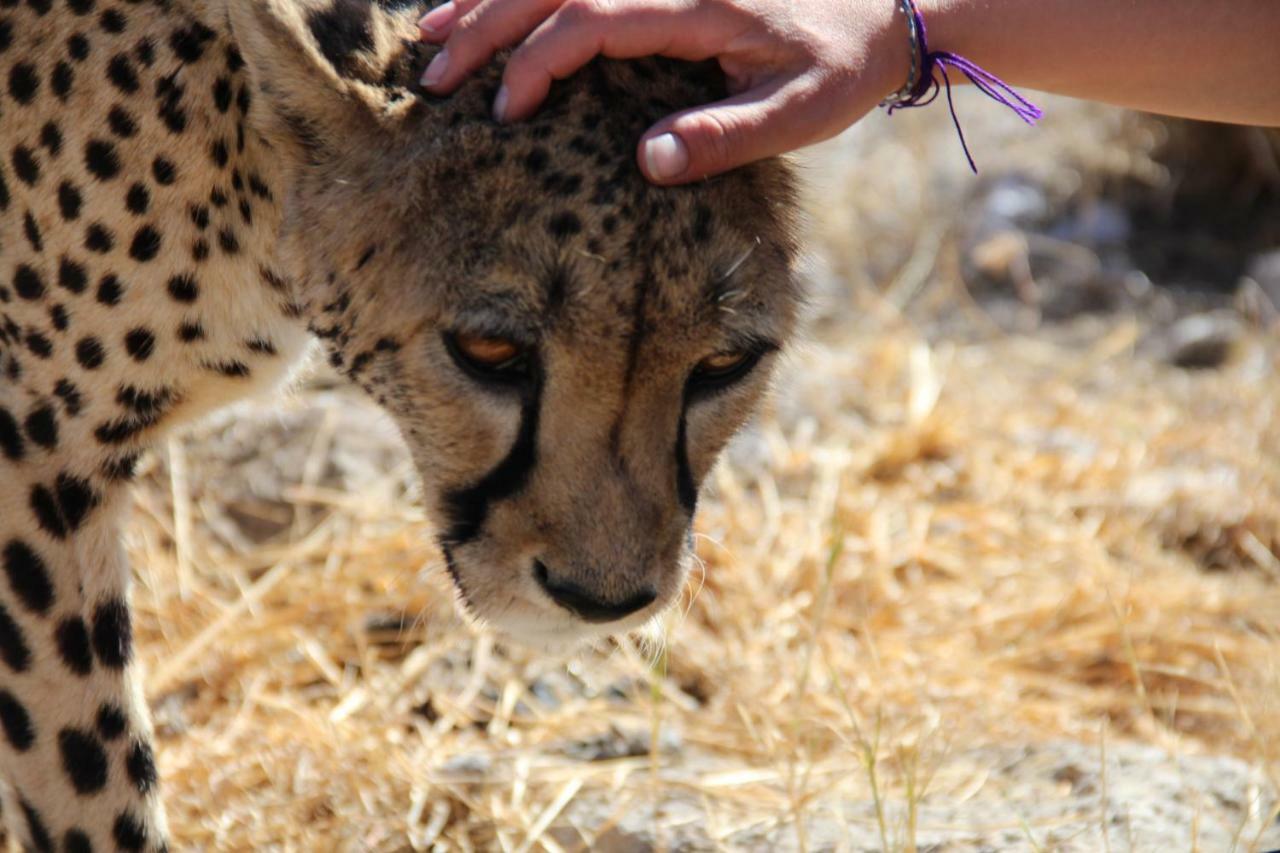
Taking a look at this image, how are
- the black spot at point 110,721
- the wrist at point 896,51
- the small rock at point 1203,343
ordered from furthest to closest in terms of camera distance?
the small rock at point 1203,343, the black spot at point 110,721, the wrist at point 896,51

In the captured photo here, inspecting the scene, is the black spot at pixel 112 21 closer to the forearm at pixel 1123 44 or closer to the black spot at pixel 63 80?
the black spot at pixel 63 80

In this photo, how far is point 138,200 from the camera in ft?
5.58

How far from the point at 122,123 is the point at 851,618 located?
5.36 ft

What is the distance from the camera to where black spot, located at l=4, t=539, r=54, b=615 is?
69.5 inches

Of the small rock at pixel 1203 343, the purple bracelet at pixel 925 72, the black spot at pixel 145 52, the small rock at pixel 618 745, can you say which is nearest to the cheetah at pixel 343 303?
the black spot at pixel 145 52

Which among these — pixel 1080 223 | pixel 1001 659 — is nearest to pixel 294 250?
pixel 1001 659

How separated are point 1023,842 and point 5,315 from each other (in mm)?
1371

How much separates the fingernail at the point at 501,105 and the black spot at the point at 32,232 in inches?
21.1

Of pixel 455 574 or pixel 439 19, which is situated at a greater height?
pixel 439 19

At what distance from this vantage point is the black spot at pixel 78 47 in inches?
67.8

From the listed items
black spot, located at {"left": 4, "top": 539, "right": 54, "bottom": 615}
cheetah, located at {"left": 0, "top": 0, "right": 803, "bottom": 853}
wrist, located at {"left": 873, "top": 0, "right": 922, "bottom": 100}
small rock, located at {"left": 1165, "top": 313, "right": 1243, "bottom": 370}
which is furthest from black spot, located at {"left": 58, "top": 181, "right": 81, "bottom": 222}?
small rock, located at {"left": 1165, "top": 313, "right": 1243, "bottom": 370}

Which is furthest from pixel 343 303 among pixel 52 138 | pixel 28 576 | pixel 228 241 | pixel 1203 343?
pixel 1203 343

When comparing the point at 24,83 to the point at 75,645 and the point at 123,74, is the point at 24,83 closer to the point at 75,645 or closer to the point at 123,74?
A: the point at 123,74

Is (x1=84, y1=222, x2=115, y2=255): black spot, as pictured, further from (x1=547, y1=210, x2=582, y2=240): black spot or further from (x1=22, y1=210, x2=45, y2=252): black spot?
(x1=547, y1=210, x2=582, y2=240): black spot
